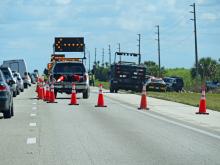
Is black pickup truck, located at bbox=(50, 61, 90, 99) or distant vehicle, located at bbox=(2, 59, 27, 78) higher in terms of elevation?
distant vehicle, located at bbox=(2, 59, 27, 78)

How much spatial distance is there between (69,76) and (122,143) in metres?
23.6

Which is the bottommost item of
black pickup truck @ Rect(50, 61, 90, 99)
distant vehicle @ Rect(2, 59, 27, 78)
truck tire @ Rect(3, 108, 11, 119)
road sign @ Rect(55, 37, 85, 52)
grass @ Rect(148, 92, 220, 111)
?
grass @ Rect(148, 92, 220, 111)

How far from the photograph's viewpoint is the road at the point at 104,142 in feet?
38.2

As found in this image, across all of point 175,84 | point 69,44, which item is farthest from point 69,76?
point 175,84

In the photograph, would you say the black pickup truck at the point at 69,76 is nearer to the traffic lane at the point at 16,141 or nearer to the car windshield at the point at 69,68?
the car windshield at the point at 69,68

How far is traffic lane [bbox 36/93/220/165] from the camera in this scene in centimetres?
1176

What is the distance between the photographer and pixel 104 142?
1448 cm

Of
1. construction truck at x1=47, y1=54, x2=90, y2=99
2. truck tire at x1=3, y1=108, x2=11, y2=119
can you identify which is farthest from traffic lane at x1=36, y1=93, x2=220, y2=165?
construction truck at x1=47, y1=54, x2=90, y2=99

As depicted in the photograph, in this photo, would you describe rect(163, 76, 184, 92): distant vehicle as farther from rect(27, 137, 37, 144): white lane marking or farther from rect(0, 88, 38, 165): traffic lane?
rect(27, 137, 37, 144): white lane marking

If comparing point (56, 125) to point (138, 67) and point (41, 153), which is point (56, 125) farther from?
point (138, 67)

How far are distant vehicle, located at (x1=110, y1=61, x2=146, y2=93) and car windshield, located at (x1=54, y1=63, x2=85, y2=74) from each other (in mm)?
17788

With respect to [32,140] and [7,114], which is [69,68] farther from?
[32,140]

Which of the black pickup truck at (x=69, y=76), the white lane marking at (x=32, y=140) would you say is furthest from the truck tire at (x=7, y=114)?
the black pickup truck at (x=69, y=76)

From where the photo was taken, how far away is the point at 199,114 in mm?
24719
